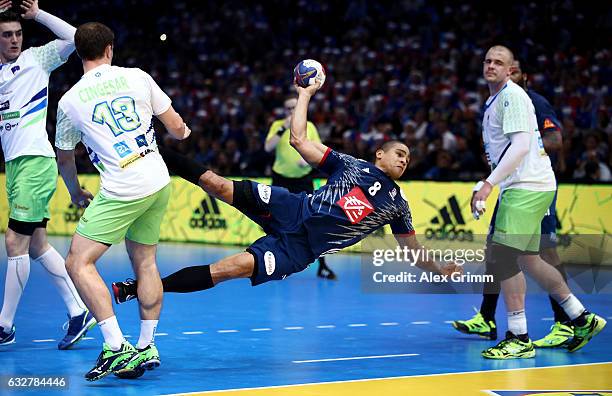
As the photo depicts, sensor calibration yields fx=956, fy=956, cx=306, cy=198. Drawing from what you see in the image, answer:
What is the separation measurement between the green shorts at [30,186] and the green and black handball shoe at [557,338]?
403cm

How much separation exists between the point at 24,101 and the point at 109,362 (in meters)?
2.54

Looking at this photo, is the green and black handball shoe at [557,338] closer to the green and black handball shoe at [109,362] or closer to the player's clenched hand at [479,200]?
the player's clenched hand at [479,200]

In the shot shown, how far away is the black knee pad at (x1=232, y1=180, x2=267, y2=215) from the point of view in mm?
6941

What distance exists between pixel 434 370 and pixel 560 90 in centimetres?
1118

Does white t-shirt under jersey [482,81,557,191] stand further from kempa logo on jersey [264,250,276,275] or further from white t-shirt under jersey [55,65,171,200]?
white t-shirt under jersey [55,65,171,200]

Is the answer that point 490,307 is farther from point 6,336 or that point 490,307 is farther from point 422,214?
point 422,214

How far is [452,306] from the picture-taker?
9969 mm

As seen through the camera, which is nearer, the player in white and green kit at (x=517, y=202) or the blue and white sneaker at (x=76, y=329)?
the player in white and green kit at (x=517, y=202)

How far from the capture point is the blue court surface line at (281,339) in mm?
6352

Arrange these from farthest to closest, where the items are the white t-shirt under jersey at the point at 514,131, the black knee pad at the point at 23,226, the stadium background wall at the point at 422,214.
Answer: the stadium background wall at the point at 422,214 < the black knee pad at the point at 23,226 < the white t-shirt under jersey at the point at 514,131

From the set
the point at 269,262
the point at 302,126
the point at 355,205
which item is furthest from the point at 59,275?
the point at 355,205

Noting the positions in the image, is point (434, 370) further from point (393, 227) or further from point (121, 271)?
point (121, 271)

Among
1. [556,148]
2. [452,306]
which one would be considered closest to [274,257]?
[556,148]

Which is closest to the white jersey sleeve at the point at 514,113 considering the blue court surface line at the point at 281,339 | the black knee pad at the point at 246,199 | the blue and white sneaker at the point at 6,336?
the blue court surface line at the point at 281,339
